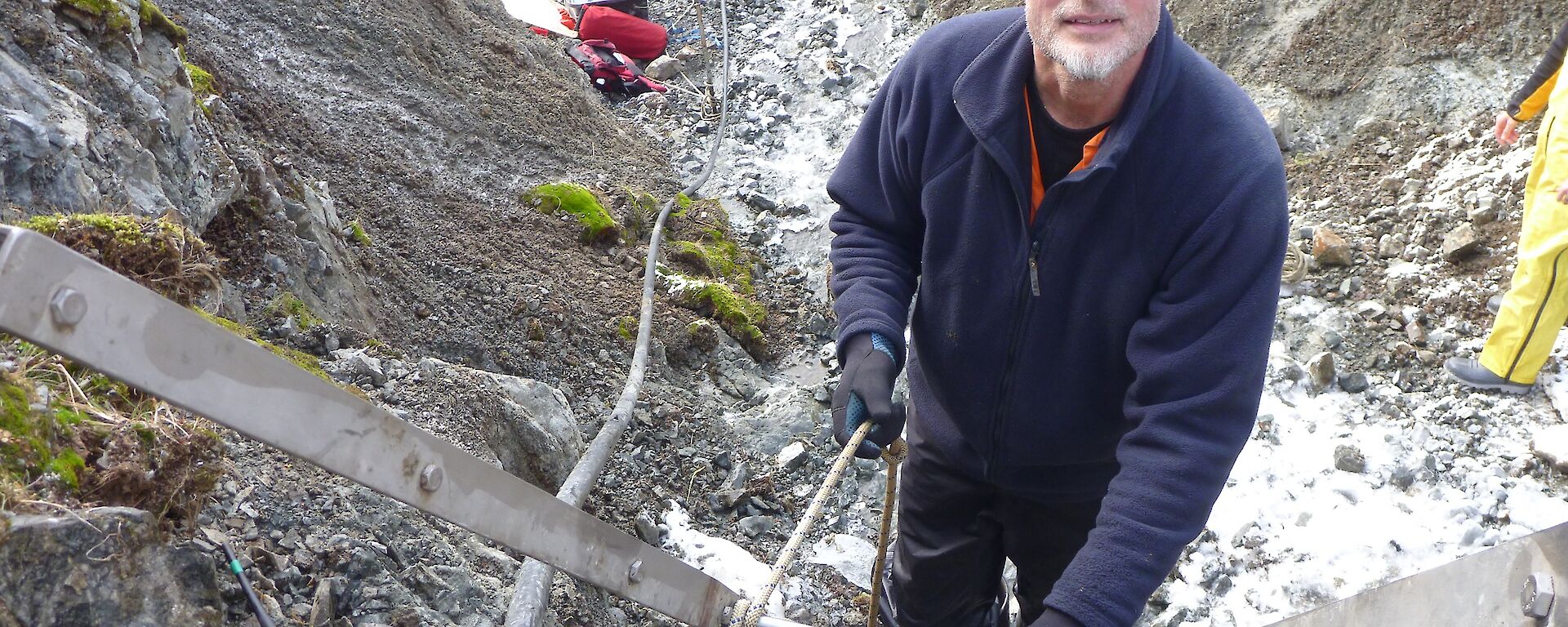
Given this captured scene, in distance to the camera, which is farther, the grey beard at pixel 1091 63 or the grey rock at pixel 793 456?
the grey rock at pixel 793 456

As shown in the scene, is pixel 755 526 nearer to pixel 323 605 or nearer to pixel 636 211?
pixel 323 605

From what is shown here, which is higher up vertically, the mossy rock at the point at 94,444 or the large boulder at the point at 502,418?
the mossy rock at the point at 94,444

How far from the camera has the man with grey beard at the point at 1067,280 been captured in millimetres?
2090

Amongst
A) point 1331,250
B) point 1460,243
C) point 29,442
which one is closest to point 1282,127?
point 1331,250

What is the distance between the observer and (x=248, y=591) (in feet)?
6.61

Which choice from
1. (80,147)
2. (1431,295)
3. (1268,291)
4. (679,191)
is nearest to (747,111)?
(679,191)

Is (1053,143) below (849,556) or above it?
above

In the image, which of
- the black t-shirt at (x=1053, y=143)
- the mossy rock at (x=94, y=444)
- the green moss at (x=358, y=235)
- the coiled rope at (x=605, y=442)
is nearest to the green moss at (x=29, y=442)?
the mossy rock at (x=94, y=444)

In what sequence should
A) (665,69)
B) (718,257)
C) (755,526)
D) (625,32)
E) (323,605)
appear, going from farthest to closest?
(625,32) < (665,69) < (718,257) < (755,526) < (323,605)

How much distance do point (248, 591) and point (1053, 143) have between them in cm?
193

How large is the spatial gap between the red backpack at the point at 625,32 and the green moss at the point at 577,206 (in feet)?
12.5

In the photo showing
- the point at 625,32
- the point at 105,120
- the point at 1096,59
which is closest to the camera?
the point at 1096,59

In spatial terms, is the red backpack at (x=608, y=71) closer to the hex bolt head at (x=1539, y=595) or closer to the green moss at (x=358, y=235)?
the green moss at (x=358, y=235)

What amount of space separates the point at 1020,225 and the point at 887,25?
8.00 meters
